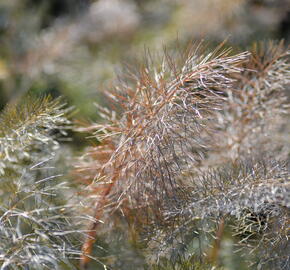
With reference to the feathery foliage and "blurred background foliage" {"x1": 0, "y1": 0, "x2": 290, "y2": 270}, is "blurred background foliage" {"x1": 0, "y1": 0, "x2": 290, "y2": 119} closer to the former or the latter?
"blurred background foliage" {"x1": 0, "y1": 0, "x2": 290, "y2": 270}

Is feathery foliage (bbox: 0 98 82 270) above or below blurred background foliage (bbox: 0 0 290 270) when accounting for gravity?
above

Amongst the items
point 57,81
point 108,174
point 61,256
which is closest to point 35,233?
point 61,256

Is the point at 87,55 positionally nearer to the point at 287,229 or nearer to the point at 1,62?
the point at 1,62

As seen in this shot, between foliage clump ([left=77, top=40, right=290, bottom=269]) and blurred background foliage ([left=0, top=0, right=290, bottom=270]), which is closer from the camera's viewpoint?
foliage clump ([left=77, top=40, right=290, bottom=269])

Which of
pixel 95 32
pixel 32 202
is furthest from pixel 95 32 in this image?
pixel 32 202

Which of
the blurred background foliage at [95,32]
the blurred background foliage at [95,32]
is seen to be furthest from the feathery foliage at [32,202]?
the blurred background foliage at [95,32]

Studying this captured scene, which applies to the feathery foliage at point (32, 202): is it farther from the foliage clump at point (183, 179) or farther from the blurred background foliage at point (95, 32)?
the blurred background foliage at point (95, 32)

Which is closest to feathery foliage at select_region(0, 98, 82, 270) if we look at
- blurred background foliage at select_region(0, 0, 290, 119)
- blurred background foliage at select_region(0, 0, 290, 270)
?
blurred background foliage at select_region(0, 0, 290, 270)

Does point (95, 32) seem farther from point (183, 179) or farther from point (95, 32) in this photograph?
point (183, 179)
